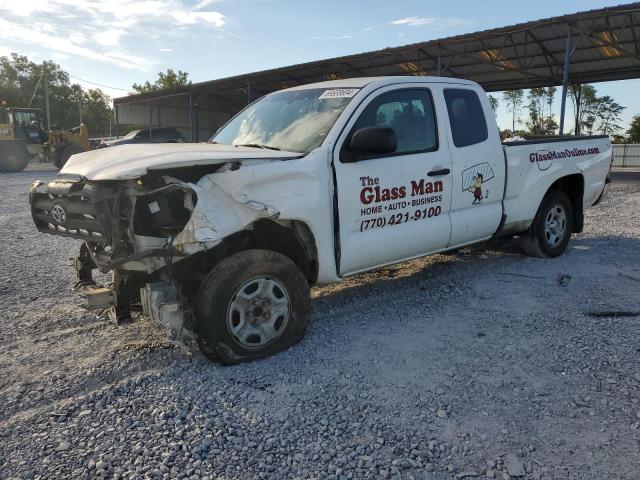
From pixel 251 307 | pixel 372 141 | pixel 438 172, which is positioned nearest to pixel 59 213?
pixel 251 307

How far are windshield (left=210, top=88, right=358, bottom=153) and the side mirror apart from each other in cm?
27

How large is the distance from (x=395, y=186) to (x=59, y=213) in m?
2.56

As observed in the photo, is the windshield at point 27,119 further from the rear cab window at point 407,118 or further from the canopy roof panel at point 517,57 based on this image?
the rear cab window at point 407,118

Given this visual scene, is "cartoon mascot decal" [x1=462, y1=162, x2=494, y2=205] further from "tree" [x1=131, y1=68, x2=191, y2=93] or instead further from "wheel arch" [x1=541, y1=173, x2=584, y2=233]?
"tree" [x1=131, y1=68, x2=191, y2=93]

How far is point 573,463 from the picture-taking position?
250cm

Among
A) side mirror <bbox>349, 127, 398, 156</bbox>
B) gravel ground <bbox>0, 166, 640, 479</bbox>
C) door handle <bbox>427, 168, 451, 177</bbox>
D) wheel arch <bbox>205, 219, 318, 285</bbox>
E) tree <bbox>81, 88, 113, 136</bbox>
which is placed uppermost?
tree <bbox>81, 88, 113, 136</bbox>

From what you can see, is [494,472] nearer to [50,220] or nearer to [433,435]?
[433,435]

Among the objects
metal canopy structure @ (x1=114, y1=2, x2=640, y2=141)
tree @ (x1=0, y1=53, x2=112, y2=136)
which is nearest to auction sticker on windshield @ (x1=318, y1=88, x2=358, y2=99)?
metal canopy structure @ (x1=114, y1=2, x2=640, y2=141)

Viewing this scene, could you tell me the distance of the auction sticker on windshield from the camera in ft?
14.1

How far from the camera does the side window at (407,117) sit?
429 centimetres

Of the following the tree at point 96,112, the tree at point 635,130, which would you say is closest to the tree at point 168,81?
the tree at point 96,112

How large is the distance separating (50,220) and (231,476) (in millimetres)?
2558

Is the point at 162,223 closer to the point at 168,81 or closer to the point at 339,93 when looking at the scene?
the point at 339,93

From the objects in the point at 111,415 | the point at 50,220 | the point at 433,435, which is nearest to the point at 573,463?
the point at 433,435
